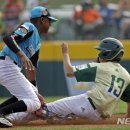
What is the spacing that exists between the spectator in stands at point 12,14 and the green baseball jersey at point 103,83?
8.98 m

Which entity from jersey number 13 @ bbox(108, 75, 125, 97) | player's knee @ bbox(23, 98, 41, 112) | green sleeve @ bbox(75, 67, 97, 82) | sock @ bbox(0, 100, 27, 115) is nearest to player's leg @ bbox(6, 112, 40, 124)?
sock @ bbox(0, 100, 27, 115)

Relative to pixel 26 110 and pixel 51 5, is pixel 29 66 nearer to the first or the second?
pixel 26 110

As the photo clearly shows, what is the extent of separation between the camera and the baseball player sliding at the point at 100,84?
27.4 feet

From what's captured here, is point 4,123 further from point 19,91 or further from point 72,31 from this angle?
point 72,31

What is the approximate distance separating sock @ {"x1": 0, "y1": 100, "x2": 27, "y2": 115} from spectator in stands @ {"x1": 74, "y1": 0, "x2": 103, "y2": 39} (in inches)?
355

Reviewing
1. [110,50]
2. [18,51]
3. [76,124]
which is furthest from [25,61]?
[76,124]

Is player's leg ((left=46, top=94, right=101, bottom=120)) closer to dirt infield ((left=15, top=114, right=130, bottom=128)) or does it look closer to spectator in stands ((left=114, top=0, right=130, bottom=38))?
dirt infield ((left=15, top=114, right=130, bottom=128))

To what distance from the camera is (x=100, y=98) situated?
8312 millimetres

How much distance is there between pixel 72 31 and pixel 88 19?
586mm

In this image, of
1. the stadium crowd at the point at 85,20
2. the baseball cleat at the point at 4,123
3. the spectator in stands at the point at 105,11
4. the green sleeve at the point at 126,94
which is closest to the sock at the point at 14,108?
the baseball cleat at the point at 4,123

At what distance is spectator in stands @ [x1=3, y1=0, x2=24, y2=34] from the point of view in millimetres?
17344

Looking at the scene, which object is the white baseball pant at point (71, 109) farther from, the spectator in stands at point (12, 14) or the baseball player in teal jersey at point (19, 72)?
the spectator in stands at point (12, 14)

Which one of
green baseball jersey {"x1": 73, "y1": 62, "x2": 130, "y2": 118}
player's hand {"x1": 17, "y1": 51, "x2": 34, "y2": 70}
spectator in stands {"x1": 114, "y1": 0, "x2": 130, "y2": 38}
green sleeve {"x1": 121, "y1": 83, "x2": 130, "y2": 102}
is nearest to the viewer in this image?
player's hand {"x1": 17, "y1": 51, "x2": 34, "y2": 70}

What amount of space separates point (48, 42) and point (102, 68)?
8042 millimetres
